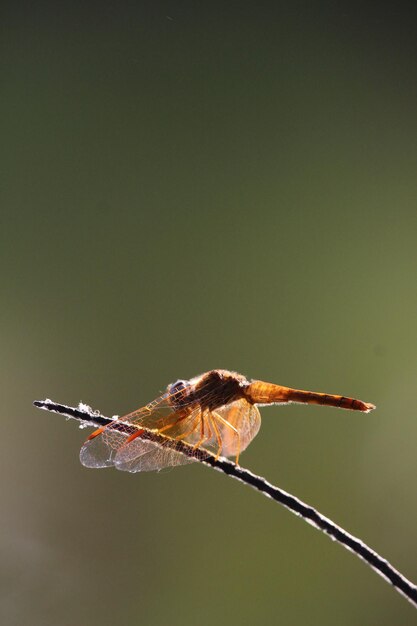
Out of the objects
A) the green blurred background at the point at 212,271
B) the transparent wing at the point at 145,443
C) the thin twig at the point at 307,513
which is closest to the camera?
the thin twig at the point at 307,513

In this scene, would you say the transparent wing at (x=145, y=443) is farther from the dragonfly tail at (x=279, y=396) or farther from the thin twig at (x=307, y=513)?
the thin twig at (x=307, y=513)

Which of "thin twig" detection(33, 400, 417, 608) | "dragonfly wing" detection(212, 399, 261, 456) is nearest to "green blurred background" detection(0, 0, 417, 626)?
"dragonfly wing" detection(212, 399, 261, 456)

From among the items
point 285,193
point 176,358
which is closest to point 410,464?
point 176,358

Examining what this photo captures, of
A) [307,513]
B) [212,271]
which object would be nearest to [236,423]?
[307,513]

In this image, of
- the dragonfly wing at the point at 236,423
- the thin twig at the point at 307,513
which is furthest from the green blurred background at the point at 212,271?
the thin twig at the point at 307,513

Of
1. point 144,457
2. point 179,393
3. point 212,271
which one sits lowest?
point 144,457

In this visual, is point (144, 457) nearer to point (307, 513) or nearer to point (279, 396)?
point (279, 396)
